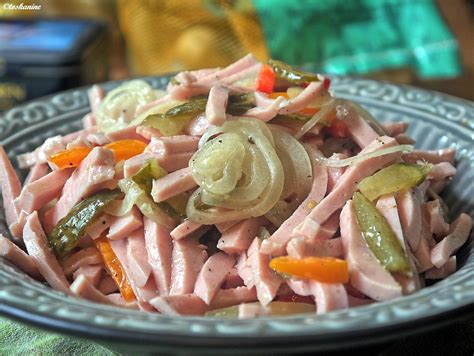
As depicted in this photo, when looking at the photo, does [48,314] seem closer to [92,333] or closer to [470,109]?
[92,333]

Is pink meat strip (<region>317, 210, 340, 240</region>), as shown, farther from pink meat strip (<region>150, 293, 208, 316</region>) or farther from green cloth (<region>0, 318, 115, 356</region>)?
green cloth (<region>0, 318, 115, 356</region>)

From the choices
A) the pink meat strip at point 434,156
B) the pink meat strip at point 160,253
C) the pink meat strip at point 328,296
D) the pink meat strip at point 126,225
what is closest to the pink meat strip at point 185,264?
the pink meat strip at point 160,253

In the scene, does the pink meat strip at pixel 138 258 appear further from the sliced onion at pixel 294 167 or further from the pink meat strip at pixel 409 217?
the pink meat strip at pixel 409 217

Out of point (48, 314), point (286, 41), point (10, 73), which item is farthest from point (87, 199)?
point (286, 41)

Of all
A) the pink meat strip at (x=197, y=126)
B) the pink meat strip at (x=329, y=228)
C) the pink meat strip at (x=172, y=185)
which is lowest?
the pink meat strip at (x=329, y=228)

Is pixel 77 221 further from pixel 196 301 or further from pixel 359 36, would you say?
pixel 359 36

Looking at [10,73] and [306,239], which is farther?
[10,73]
